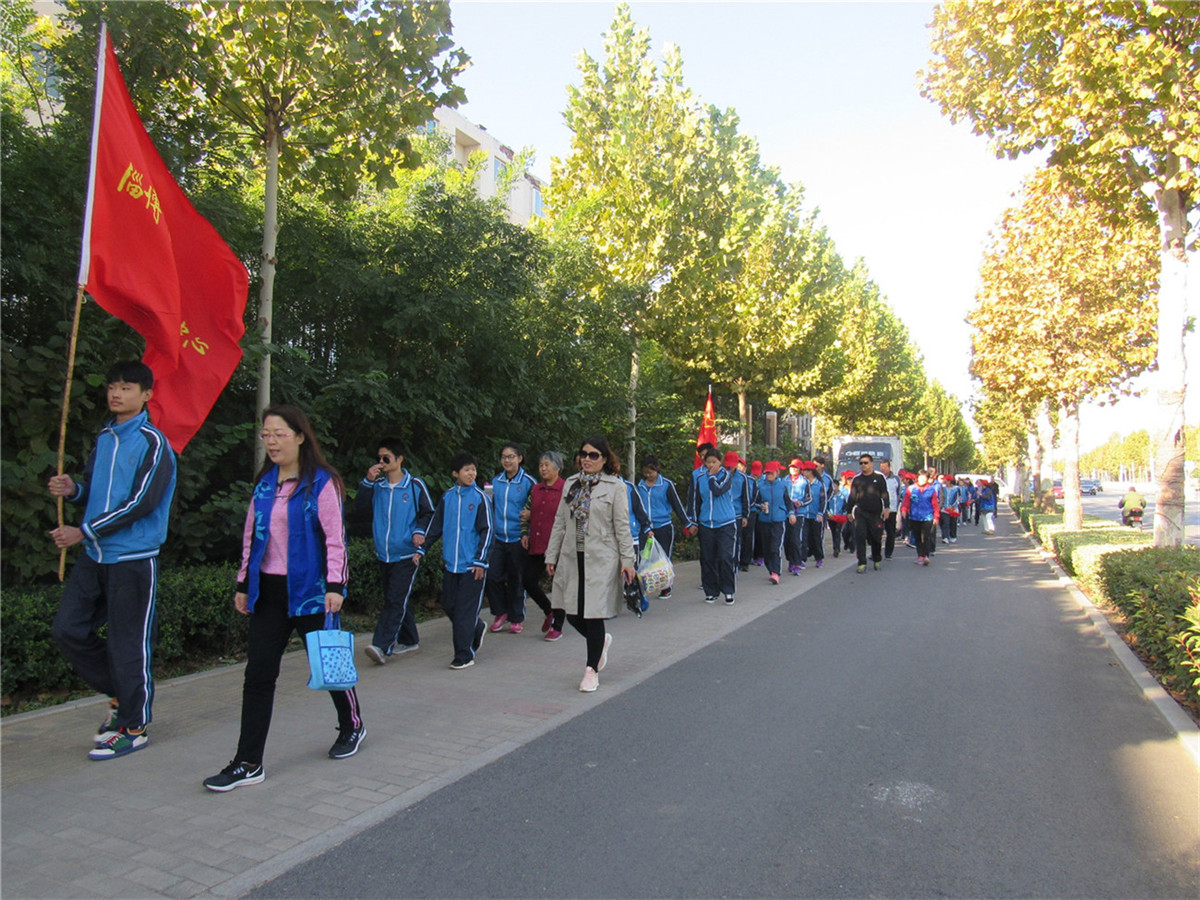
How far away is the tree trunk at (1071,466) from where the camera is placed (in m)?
20.3

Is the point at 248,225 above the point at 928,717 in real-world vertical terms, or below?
above

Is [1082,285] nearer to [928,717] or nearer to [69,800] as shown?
[928,717]

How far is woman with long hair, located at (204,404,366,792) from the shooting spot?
13.9 ft

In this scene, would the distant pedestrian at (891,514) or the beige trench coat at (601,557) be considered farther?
the distant pedestrian at (891,514)

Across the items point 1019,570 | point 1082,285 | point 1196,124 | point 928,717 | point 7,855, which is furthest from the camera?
point 1082,285

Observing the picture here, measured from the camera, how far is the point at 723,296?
17.9 metres

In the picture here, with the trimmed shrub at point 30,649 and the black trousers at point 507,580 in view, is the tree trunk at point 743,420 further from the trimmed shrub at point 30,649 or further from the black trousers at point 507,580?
the trimmed shrub at point 30,649

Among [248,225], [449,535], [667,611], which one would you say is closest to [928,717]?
[449,535]

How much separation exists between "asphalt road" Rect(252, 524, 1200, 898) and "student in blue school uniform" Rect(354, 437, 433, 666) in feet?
6.68

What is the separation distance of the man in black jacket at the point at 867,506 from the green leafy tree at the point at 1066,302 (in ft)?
19.3

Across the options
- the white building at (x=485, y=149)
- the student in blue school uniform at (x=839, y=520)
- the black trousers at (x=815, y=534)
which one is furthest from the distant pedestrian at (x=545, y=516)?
the white building at (x=485, y=149)

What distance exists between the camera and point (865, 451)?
2781 cm

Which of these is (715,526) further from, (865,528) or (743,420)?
(743,420)

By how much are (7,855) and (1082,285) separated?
62.9 feet
